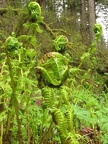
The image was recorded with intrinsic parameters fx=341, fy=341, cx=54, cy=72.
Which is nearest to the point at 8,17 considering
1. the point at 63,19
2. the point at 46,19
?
the point at 46,19

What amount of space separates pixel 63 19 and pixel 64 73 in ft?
43.5

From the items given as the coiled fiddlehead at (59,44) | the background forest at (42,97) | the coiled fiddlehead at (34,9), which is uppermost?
the coiled fiddlehead at (34,9)

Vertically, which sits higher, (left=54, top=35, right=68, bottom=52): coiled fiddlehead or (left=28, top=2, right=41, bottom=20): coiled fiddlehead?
(left=28, top=2, right=41, bottom=20): coiled fiddlehead

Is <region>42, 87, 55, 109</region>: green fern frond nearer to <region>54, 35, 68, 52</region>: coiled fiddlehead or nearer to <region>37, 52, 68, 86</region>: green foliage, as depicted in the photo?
<region>37, 52, 68, 86</region>: green foliage

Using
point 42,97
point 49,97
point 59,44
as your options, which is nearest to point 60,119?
point 49,97

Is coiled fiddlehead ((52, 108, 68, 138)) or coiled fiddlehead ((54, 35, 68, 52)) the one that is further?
coiled fiddlehead ((54, 35, 68, 52))

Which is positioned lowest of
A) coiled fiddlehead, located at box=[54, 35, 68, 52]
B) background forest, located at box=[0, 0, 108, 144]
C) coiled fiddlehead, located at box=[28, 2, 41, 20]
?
background forest, located at box=[0, 0, 108, 144]

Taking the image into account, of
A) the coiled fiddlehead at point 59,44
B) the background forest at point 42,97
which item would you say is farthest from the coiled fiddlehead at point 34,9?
the coiled fiddlehead at point 59,44

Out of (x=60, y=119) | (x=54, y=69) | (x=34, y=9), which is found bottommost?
(x=60, y=119)

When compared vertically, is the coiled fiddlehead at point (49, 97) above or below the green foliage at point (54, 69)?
below

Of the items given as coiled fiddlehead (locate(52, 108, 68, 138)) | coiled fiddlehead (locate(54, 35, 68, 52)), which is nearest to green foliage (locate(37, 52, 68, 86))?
coiled fiddlehead (locate(52, 108, 68, 138))

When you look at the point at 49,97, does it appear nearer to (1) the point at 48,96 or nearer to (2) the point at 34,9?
(1) the point at 48,96

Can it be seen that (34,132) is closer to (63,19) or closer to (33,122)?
(33,122)

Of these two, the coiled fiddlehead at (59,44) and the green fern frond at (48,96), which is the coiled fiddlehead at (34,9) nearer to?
the coiled fiddlehead at (59,44)
